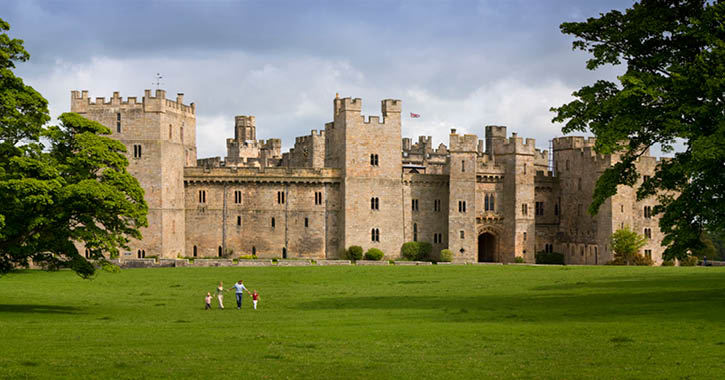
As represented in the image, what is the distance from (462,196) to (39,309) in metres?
54.4

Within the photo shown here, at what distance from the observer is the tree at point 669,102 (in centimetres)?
3488

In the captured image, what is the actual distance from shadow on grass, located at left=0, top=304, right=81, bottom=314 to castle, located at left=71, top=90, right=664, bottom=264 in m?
41.7

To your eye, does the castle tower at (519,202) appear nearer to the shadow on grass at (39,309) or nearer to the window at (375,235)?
the window at (375,235)

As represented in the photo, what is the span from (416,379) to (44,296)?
102 ft

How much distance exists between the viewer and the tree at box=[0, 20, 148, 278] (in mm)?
37750

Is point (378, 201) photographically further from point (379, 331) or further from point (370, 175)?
point (379, 331)

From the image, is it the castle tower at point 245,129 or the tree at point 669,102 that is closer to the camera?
the tree at point 669,102

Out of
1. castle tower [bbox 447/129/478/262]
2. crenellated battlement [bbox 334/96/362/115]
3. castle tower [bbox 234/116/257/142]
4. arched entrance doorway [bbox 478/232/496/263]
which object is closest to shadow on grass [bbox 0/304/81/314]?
crenellated battlement [bbox 334/96/362/115]

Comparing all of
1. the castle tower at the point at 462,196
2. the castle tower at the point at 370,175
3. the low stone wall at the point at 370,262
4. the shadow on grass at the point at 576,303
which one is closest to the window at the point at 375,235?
the castle tower at the point at 370,175

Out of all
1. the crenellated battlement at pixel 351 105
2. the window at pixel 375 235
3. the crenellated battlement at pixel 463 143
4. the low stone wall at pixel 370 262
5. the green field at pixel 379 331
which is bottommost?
the green field at pixel 379 331

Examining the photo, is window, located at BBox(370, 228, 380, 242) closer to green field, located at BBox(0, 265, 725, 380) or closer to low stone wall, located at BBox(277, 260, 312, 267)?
low stone wall, located at BBox(277, 260, 312, 267)

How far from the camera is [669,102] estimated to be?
36438 mm

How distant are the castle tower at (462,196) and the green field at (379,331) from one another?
34.0 m

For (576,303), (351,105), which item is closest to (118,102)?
(351,105)
